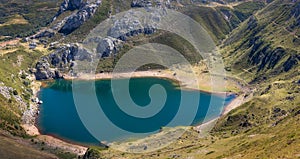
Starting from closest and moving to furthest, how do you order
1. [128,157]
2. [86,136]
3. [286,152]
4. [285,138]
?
[286,152] < [285,138] < [128,157] < [86,136]

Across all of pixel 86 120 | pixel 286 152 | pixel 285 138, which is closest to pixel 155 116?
pixel 86 120

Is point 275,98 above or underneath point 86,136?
above

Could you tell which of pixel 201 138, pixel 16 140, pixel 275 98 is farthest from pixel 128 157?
pixel 275 98

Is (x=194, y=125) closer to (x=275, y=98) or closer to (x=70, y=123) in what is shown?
(x=275, y=98)

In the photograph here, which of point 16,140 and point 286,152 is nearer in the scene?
Answer: point 286,152

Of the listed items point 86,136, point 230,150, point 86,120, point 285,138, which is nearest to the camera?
point 285,138

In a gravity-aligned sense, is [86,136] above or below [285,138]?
below

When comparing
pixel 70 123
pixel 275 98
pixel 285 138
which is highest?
pixel 285 138

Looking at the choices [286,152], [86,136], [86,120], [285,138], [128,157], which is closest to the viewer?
[286,152]

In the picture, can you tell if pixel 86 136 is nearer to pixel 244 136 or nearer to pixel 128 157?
pixel 128 157
